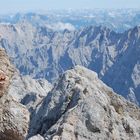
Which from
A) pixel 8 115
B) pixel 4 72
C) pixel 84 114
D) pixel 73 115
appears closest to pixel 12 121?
pixel 8 115

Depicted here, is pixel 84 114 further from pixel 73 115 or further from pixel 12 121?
pixel 12 121

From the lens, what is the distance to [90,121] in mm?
18531

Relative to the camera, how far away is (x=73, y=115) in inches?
739

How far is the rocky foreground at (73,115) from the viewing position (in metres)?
14.6

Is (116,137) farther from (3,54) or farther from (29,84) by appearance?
(29,84)

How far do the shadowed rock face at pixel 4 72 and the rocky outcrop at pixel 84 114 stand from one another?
377cm

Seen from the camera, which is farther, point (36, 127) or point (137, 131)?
point (36, 127)

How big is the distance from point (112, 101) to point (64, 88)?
2.59m

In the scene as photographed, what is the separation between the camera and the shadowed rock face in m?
13.9

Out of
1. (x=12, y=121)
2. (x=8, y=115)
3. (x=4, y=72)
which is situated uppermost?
(x=4, y=72)

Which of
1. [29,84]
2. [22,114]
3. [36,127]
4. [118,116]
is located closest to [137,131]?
[118,116]

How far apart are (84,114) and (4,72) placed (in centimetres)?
563

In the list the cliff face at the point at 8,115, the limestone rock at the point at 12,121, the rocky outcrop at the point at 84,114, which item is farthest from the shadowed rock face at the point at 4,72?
the rocky outcrop at the point at 84,114

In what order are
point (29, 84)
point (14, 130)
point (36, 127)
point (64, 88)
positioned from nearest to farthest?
point (14, 130) → point (36, 127) → point (64, 88) → point (29, 84)
